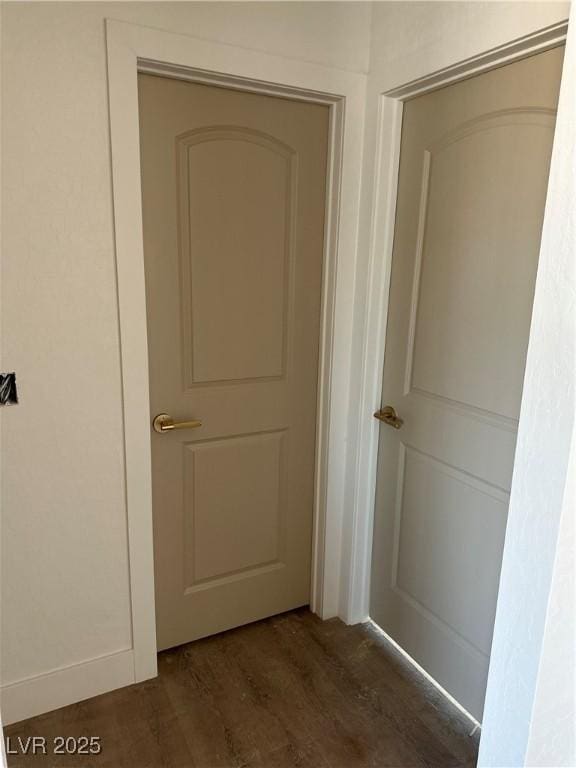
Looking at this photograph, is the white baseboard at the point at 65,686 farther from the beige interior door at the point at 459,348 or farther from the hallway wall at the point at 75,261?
the beige interior door at the point at 459,348

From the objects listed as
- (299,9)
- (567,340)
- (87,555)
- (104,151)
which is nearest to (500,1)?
(299,9)

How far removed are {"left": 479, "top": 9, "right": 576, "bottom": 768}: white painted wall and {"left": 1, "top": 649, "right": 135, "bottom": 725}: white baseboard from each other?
1.22 meters

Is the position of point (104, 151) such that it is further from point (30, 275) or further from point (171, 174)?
point (30, 275)

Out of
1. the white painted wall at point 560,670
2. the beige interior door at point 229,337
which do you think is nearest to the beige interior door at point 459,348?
the beige interior door at point 229,337

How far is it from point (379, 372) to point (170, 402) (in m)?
0.75

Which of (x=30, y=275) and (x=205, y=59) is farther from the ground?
(x=205, y=59)

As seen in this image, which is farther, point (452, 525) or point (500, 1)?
point (452, 525)

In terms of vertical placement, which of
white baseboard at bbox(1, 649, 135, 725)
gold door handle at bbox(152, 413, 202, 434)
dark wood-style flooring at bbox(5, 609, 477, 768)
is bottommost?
dark wood-style flooring at bbox(5, 609, 477, 768)

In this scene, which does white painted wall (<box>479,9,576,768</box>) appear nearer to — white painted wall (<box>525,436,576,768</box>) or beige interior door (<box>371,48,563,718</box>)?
white painted wall (<box>525,436,576,768</box>)

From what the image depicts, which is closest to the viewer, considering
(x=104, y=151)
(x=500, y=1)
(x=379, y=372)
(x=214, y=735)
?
(x=500, y=1)

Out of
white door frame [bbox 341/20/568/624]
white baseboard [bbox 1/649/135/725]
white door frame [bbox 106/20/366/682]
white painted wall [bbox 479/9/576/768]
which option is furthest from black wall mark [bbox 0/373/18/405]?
white painted wall [bbox 479/9/576/768]

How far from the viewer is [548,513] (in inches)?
42.9

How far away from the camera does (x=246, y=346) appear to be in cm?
188

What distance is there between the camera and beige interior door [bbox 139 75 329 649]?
168cm
